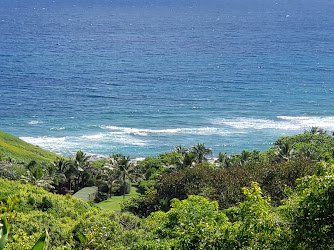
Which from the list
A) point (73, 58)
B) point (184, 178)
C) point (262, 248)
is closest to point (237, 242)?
point (262, 248)

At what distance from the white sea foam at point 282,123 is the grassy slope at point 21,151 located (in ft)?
145

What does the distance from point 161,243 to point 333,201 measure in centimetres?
669

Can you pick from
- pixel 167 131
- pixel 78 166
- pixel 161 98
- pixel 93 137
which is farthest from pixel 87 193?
pixel 161 98

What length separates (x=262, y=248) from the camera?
14.5 m

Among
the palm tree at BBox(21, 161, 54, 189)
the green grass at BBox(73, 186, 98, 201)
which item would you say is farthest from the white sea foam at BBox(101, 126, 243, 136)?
the palm tree at BBox(21, 161, 54, 189)

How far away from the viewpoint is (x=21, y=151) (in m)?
87.8

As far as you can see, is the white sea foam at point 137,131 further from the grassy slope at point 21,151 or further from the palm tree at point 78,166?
the palm tree at point 78,166

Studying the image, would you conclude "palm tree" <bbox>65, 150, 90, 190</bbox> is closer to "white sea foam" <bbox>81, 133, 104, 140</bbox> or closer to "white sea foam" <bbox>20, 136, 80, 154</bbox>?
"white sea foam" <bbox>20, 136, 80, 154</bbox>

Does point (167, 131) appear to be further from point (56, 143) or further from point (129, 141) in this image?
point (56, 143)

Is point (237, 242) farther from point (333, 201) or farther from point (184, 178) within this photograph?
point (184, 178)

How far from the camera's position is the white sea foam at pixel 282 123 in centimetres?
11234

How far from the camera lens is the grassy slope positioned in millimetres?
82925

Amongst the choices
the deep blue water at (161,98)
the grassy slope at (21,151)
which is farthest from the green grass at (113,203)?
the deep blue water at (161,98)

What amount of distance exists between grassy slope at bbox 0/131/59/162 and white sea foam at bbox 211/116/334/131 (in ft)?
145
